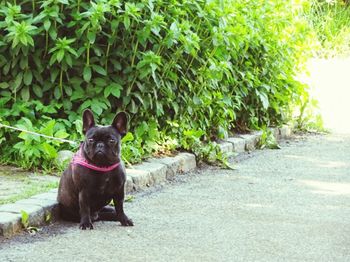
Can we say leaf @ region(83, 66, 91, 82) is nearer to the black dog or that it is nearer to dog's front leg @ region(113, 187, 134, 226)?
the black dog

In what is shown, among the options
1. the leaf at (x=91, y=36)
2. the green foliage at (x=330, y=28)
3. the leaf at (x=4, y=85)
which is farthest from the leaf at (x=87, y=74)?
the green foliage at (x=330, y=28)

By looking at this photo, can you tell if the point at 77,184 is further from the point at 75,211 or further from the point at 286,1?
the point at 286,1

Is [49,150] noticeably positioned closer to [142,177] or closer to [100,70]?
[142,177]

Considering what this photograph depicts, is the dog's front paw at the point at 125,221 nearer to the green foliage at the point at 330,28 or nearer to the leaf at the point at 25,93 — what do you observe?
the leaf at the point at 25,93

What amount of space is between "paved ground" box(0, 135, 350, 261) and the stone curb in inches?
4.8

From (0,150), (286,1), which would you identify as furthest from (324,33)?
(0,150)

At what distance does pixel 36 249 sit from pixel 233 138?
5.27 m

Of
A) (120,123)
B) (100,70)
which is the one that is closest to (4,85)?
(100,70)

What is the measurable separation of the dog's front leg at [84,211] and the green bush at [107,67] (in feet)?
5.25

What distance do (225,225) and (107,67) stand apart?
2570mm

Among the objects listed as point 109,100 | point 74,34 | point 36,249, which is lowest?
point 36,249

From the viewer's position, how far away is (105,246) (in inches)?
219

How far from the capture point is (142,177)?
7.69m

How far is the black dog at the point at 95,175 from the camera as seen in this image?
603cm
